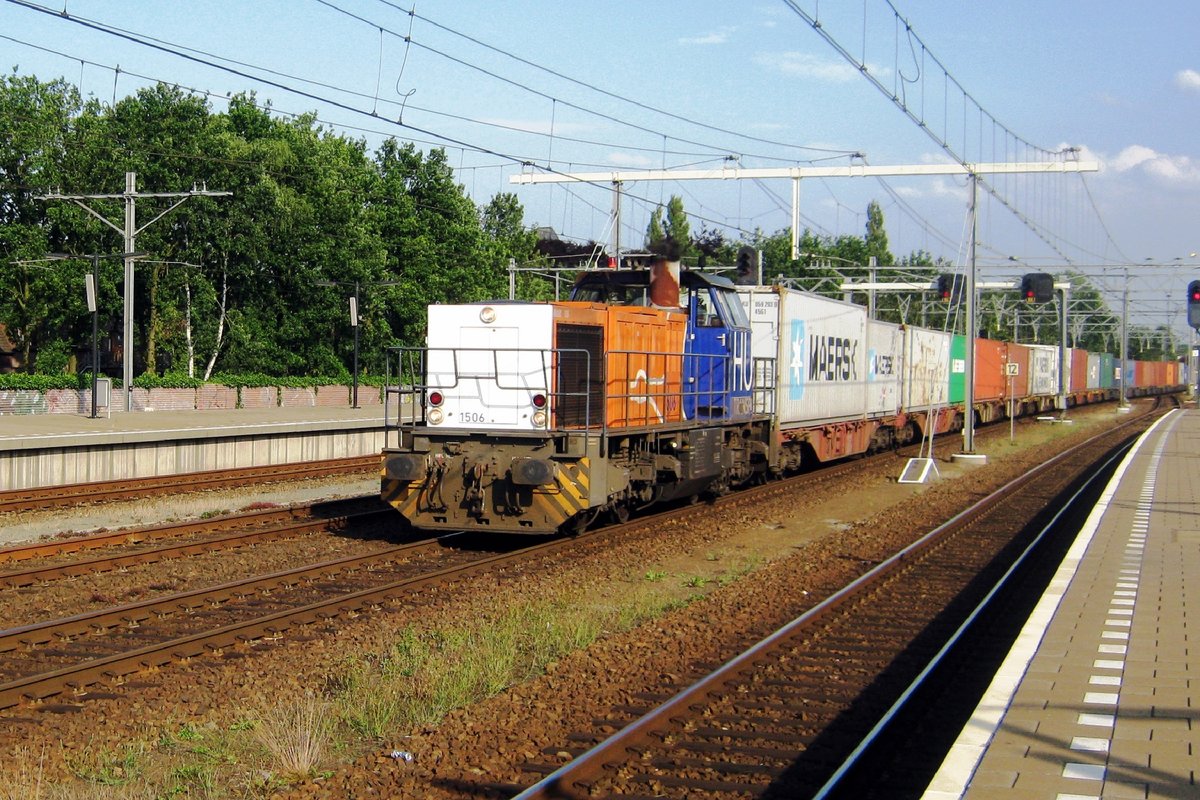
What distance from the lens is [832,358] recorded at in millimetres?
23125

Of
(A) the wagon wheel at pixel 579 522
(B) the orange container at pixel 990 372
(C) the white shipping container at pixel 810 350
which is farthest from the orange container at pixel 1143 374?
(A) the wagon wheel at pixel 579 522

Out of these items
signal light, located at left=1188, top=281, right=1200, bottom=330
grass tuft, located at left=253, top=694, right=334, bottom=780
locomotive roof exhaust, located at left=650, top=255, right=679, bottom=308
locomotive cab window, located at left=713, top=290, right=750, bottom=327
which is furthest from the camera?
signal light, located at left=1188, top=281, right=1200, bottom=330

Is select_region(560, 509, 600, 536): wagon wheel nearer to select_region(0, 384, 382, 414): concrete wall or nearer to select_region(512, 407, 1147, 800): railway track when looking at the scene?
select_region(512, 407, 1147, 800): railway track

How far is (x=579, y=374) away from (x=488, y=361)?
1156 mm

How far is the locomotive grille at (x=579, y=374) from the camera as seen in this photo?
13531mm

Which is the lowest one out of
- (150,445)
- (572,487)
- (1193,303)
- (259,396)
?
(150,445)

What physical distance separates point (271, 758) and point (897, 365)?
24597 millimetres

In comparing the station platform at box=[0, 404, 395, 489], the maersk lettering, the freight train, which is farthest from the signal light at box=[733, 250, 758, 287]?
the station platform at box=[0, 404, 395, 489]

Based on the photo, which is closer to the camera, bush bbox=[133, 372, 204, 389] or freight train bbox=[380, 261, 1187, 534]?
freight train bbox=[380, 261, 1187, 534]

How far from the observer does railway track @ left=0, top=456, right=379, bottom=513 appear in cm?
1717

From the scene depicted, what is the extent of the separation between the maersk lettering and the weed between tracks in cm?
1244

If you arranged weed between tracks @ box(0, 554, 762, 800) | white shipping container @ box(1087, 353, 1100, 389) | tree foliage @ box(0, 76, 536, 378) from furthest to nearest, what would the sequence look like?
white shipping container @ box(1087, 353, 1100, 389)
tree foliage @ box(0, 76, 536, 378)
weed between tracks @ box(0, 554, 762, 800)

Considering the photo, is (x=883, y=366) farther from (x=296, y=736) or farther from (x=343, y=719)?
(x=296, y=736)

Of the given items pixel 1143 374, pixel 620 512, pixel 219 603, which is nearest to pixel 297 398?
pixel 620 512
